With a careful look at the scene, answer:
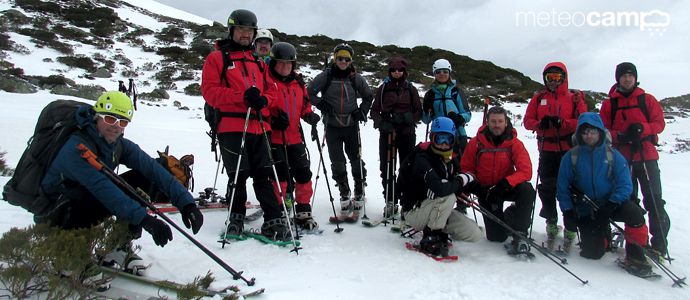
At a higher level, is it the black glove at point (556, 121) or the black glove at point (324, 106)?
the black glove at point (324, 106)

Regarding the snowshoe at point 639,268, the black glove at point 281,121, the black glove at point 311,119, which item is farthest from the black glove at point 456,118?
the snowshoe at point 639,268

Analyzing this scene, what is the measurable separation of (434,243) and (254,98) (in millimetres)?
2423

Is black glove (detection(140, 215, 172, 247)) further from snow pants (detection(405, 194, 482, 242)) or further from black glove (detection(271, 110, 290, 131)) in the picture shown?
snow pants (detection(405, 194, 482, 242))

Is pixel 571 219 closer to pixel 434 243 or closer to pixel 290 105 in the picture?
pixel 434 243

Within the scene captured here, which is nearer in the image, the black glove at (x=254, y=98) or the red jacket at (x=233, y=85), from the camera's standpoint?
the black glove at (x=254, y=98)

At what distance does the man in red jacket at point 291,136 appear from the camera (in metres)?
5.30

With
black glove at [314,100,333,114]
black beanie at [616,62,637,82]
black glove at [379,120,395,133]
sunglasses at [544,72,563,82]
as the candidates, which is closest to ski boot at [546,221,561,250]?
sunglasses at [544,72,563,82]

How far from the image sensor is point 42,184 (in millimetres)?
3145

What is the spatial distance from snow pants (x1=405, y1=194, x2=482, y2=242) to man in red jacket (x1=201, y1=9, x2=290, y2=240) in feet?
4.75

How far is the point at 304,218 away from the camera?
212 inches

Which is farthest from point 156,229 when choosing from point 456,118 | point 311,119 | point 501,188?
point 456,118

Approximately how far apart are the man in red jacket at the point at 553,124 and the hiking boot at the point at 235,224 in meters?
3.52

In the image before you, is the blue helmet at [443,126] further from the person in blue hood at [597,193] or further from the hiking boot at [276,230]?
the hiking boot at [276,230]

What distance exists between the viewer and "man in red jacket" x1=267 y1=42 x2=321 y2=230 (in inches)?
209
